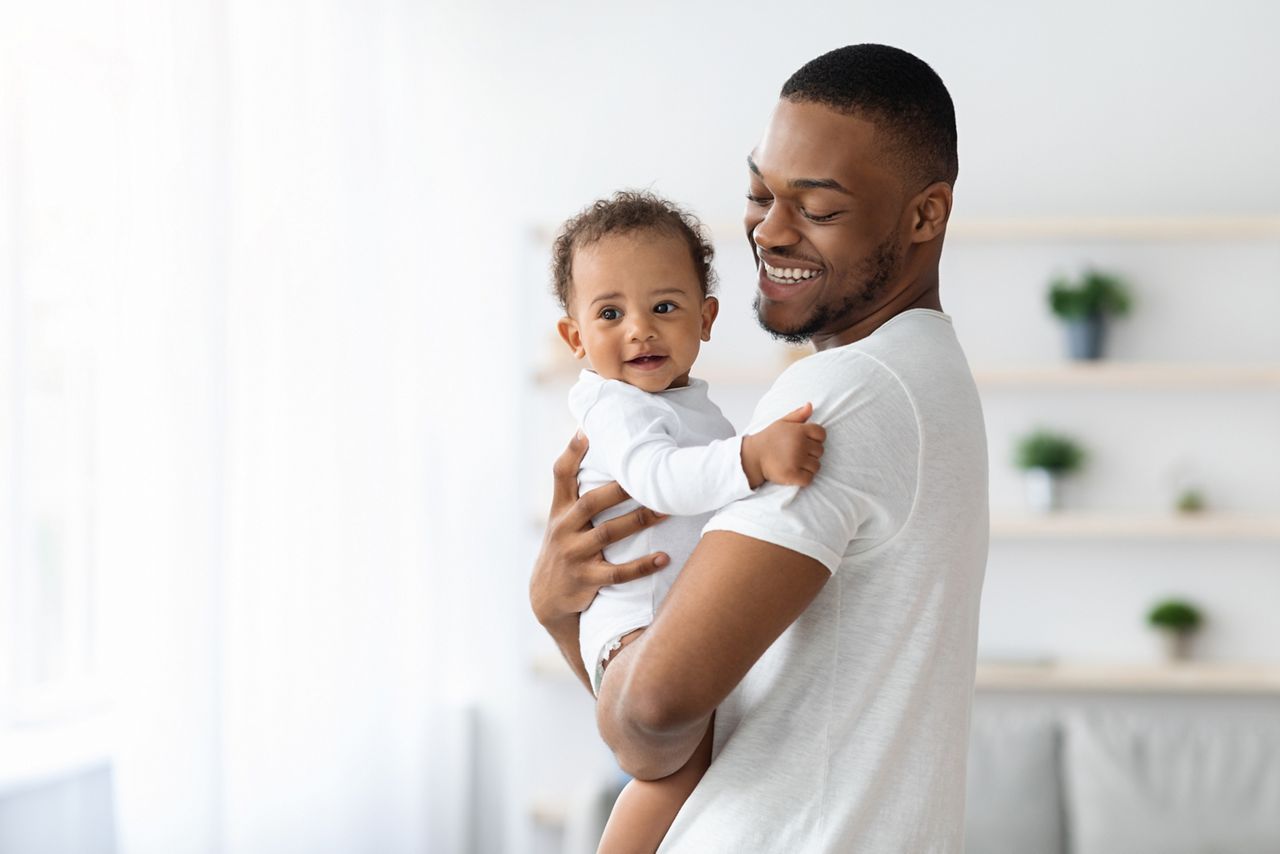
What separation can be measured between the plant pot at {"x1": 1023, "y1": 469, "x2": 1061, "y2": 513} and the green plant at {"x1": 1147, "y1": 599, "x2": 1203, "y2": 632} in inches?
16.4

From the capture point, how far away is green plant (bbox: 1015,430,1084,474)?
358cm

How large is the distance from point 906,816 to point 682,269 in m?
0.62

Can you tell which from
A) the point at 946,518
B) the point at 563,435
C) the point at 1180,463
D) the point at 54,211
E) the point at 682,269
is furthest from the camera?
the point at 563,435

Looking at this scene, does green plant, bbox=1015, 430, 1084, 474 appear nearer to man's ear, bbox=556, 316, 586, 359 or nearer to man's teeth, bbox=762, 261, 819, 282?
man's ear, bbox=556, 316, 586, 359

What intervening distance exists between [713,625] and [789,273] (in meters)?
0.33

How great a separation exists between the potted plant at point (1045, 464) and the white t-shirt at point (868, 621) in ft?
8.87

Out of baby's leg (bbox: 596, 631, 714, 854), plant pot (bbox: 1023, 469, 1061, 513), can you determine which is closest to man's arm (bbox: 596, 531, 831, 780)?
baby's leg (bbox: 596, 631, 714, 854)

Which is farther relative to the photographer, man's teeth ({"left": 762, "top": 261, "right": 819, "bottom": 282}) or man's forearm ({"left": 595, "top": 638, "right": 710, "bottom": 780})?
man's teeth ({"left": 762, "top": 261, "right": 819, "bottom": 282})

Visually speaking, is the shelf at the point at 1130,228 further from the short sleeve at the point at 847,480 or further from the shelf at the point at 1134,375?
the short sleeve at the point at 847,480

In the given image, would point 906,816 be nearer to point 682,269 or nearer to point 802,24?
point 682,269

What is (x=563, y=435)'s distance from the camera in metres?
3.93

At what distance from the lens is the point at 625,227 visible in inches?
53.4

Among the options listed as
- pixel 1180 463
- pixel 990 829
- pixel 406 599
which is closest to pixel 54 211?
pixel 406 599

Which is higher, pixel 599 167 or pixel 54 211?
pixel 599 167
